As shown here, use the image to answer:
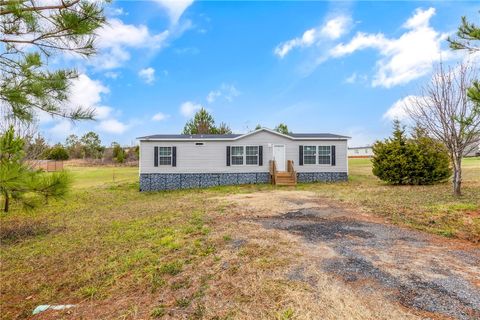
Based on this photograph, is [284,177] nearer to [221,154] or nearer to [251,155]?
[251,155]

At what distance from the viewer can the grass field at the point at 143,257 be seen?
3.01 m

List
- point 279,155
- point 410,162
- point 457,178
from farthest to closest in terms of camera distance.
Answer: point 279,155
point 410,162
point 457,178

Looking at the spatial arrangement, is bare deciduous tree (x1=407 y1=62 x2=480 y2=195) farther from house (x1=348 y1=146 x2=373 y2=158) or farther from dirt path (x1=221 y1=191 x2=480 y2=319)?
house (x1=348 y1=146 x2=373 y2=158)

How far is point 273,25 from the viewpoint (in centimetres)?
1502

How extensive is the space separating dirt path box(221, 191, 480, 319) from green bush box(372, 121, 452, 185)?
8.81 metres

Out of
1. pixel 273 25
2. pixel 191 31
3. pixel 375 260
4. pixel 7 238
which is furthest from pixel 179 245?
pixel 273 25

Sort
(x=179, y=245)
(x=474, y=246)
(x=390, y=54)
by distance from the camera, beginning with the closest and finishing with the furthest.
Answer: (x=474, y=246) < (x=179, y=245) < (x=390, y=54)

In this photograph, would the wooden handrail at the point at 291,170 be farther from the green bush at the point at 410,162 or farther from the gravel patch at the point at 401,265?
the gravel patch at the point at 401,265

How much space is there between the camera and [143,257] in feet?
14.6

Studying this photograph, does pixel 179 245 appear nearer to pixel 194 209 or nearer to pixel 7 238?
pixel 194 209

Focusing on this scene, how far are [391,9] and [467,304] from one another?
11976 mm

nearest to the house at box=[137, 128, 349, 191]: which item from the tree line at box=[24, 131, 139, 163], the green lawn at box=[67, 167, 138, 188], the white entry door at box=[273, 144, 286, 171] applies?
the white entry door at box=[273, 144, 286, 171]

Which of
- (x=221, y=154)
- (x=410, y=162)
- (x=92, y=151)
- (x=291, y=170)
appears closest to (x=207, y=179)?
(x=221, y=154)

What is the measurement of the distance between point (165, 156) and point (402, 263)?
14028mm
